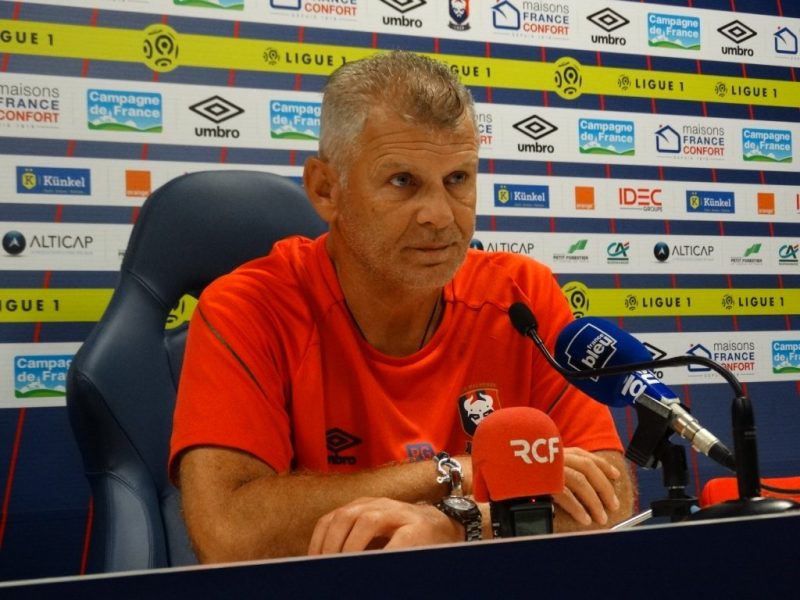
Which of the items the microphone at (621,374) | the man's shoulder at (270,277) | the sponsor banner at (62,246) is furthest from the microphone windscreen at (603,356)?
the sponsor banner at (62,246)

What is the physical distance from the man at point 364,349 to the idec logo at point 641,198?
4.92 feet

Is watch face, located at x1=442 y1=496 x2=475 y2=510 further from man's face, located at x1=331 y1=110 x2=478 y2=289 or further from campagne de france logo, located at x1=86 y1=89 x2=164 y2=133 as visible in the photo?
campagne de france logo, located at x1=86 y1=89 x2=164 y2=133

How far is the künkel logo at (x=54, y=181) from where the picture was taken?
2.37 m

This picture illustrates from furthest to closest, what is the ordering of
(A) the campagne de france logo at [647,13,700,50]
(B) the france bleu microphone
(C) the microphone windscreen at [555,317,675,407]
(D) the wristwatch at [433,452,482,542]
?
(A) the campagne de france logo at [647,13,700,50] → (D) the wristwatch at [433,452,482,542] → (C) the microphone windscreen at [555,317,675,407] → (B) the france bleu microphone

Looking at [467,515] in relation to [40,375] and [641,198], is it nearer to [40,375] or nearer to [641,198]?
[40,375]

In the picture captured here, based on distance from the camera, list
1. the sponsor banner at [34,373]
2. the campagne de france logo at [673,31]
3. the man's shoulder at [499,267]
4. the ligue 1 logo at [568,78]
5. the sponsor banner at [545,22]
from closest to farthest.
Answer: the man's shoulder at [499,267], the sponsor banner at [34,373], the sponsor banner at [545,22], the ligue 1 logo at [568,78], the campagne de france logo at [673,31]

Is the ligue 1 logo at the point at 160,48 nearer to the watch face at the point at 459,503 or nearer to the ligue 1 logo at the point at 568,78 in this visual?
the ligue 1 logo at the point at 568,78

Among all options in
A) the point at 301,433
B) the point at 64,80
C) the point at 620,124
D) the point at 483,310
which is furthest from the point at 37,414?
the point at 620,124

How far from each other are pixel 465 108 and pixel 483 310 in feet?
1.22

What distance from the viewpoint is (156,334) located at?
174 centimetres

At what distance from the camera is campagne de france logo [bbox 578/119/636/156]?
9.79 ft

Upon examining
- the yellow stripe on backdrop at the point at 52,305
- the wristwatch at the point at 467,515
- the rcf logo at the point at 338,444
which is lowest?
the wristwatch at the point at 467,515

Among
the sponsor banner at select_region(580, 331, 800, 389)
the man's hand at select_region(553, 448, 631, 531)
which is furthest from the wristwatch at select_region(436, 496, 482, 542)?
the sponsor banner at select_region(580, 331, 800, 389)

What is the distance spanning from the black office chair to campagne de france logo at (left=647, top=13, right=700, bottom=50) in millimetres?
1856
